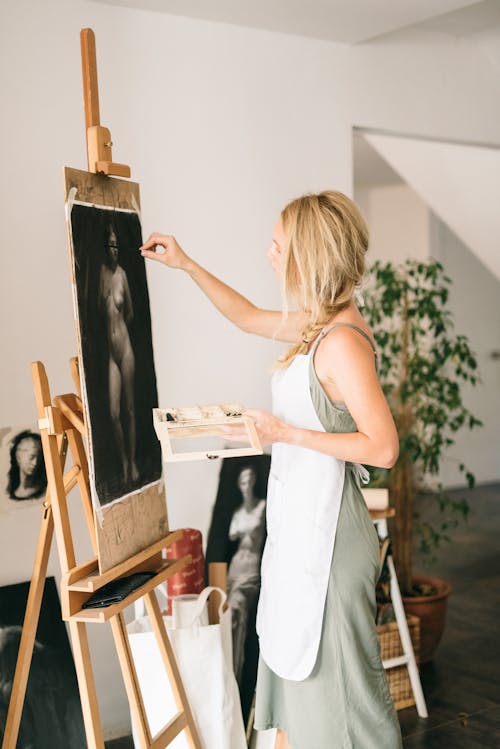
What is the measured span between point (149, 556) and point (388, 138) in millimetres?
2279

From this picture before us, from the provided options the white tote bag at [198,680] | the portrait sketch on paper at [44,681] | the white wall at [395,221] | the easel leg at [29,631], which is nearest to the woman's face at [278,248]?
the easel leg at [29,631]

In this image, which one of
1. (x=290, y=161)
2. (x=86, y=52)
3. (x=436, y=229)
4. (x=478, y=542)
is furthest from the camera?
(x=436, y=229)

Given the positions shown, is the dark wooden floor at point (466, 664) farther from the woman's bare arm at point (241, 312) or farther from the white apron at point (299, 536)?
the woman's bare arm at point (241, 312)

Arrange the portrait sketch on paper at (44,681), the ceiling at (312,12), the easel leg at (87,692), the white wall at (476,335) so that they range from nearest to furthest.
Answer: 1. the easel leg at (87,692)
2. the portrait sketch on paper at (44,681)
3. the ceiling at (312,12)
4. the white wall at (476,335)

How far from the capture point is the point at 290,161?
3234 millimetres

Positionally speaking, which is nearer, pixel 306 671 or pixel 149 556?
pixel 306 671

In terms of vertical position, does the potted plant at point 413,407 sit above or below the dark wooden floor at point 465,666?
above

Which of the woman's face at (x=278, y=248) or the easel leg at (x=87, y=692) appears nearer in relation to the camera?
the easel leg at (x=87, y=692)

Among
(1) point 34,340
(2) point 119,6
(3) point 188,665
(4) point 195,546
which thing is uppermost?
(2) point 119,6

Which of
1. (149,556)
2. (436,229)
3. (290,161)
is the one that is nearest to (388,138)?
(290,161)

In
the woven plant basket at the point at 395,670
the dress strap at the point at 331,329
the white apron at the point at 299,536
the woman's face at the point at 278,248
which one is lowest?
the woven plant basket at the point at 395,670

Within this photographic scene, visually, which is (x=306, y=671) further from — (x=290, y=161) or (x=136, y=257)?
(x=290, y=161)

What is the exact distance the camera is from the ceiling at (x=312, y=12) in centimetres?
281

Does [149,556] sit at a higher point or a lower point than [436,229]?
lower
